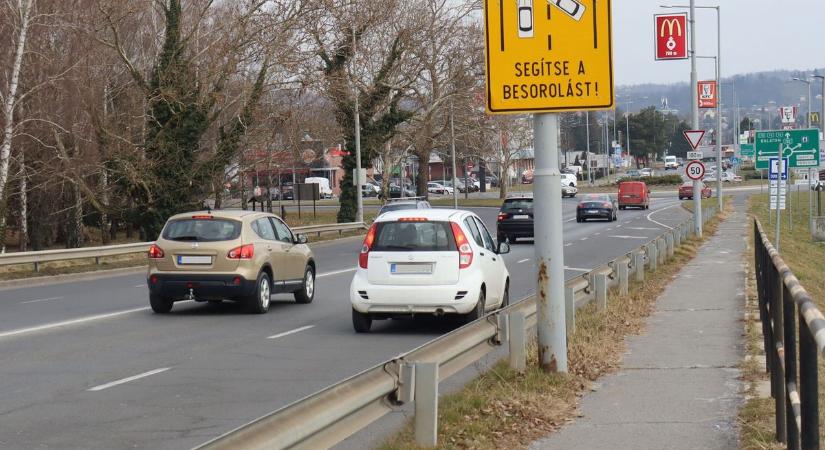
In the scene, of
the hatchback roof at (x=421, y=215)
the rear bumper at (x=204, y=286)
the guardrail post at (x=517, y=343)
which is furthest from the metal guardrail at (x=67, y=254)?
the guardrail post at (x=517, y=343)

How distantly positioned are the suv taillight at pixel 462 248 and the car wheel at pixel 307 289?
17.5 ft

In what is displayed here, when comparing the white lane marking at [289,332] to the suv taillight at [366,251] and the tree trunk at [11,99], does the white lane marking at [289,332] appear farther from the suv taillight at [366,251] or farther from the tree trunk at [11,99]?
the tree trunk at [11,99]

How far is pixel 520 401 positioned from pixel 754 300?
991cm

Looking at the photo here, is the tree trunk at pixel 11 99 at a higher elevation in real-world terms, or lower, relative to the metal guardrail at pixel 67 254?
higher

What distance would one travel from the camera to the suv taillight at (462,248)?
572 inches

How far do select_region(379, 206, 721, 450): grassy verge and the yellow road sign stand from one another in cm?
233

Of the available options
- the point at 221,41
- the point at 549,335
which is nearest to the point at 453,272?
the point at 549,335

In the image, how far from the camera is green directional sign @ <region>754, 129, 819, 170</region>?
102 feet

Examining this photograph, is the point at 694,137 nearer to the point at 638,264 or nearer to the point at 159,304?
the point at 638,264

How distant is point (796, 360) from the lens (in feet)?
21.1

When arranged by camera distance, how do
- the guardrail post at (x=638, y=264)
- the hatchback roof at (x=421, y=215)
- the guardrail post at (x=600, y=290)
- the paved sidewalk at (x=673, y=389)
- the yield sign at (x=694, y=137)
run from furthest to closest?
the yield sign at (x=694, y=137), the guardrail post at (x=638, y=264), the guardrail post at (x=600, y=290), the hatchback roof at (x=421, y=215), the paved sidewalk at (x=673, y=389)

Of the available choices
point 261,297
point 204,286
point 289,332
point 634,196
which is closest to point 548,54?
point 289,332

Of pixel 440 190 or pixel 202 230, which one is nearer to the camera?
pixel 202 230

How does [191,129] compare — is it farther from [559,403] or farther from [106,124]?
[559,403]
